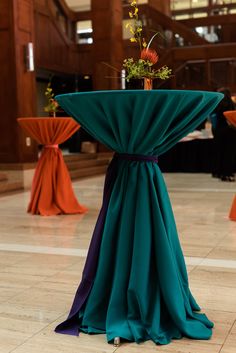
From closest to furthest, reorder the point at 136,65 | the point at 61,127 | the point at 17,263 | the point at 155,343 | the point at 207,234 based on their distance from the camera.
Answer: the point at 155,343
the point at 136,65
the point at 17,263
the point at 207,234
the point at 61,127

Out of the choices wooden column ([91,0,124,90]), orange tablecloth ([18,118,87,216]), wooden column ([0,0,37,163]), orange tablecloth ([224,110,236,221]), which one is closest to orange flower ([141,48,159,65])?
orange tablecloth ([224,110,236,221])

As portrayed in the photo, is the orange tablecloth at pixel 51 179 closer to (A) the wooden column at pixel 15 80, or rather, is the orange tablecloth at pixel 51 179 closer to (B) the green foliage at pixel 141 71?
(A) the wooden column at pixel 15 80

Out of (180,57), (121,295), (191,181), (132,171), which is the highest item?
(180,57)

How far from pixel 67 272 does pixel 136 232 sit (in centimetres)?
119

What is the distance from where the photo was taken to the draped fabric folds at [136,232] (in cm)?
196

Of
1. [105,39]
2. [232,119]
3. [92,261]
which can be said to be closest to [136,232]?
[92,261]

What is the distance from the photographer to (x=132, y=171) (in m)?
2.08

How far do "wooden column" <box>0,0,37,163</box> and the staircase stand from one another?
1422 mm

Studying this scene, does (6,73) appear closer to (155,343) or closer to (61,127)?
(61,127)

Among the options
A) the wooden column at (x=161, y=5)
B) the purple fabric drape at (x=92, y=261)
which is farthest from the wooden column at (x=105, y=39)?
the purple fabric drape at (x=92, y=261)

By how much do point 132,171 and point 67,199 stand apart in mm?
3289

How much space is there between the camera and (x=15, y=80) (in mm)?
7531

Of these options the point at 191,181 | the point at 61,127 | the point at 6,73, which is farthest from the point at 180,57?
the point at 61,127

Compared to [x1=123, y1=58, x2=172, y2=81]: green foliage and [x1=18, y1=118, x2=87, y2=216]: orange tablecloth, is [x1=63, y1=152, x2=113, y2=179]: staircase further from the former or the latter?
[x1=123, y1=58, x2=172, y2=81]: green foliage
